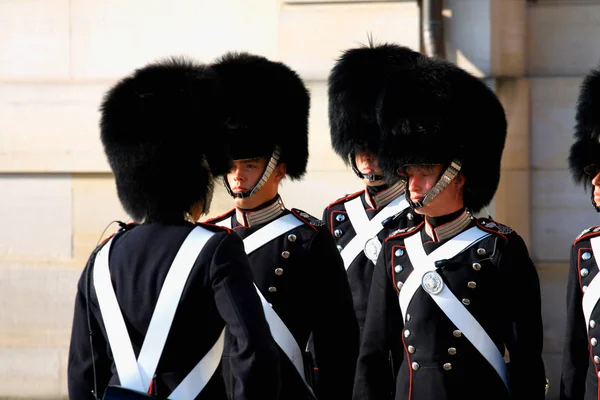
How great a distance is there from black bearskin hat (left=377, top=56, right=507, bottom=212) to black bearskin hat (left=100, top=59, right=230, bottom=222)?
875 mm

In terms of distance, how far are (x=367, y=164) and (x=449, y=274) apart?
59.5 inches

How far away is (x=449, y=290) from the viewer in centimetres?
377

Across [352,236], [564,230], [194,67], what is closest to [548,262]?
[564,230]

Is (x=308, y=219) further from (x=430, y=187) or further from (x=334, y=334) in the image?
(x=430, y=187)

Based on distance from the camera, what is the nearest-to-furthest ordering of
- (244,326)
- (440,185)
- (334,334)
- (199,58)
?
(244,326)
(440,185)
(334,334)
(199,58)

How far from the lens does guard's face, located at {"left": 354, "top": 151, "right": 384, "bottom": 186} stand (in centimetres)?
520

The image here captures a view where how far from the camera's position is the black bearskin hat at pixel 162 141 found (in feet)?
10.6

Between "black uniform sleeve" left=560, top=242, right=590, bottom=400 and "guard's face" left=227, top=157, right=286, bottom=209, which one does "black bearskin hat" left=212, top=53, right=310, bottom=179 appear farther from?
"black uniform sleeve" left=560, top=242, right=590, bottom=400

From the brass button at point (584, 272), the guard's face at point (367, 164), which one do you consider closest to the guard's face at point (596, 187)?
the brass button at point (584, 272)

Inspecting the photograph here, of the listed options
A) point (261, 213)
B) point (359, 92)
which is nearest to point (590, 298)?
point (261, 213)

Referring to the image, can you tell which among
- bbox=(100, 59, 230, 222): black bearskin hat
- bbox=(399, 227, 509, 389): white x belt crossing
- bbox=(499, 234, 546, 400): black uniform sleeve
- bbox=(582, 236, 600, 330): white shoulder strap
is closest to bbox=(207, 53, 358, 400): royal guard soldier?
bbox=(399, 227, 509, 389): white x belt crossing

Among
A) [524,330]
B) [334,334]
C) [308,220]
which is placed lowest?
[334,334]

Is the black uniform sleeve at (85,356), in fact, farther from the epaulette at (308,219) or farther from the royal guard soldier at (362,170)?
the royal guard soldier at (362,170)

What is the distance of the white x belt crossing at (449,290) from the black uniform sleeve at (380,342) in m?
0.07
